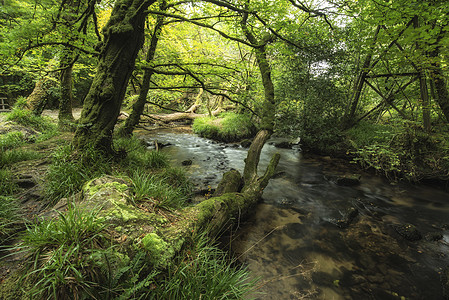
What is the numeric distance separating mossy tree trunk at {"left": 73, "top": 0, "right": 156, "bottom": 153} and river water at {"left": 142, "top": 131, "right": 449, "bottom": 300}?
336cm

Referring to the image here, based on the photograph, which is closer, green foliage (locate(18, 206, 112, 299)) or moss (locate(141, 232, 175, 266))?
green foliage (locate(18, 206, 112, 299))

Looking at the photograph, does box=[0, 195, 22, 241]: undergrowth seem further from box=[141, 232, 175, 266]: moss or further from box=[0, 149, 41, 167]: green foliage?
box=[0, 149, 41, 167]: green foliage

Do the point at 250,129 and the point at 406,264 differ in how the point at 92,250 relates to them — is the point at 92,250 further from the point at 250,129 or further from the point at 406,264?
the point at 250,129

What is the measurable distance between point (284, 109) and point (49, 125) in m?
11.2

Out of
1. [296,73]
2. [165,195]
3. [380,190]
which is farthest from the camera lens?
[296,73]

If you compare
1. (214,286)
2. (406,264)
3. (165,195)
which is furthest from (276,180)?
(214,286)

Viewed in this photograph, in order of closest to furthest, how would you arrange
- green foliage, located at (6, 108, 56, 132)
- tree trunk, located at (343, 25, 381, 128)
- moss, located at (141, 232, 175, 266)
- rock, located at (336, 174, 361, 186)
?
1. moss, located at (141, 232, 175, 266)
2. rock, located at (336, 174, 361, 186)
3. green foliage, located at (6, 108, 56, 132)
4. tree trunk, located at (343, 25, 381, 128)

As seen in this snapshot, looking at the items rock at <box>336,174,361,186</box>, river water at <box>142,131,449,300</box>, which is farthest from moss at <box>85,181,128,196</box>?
rock at <box>336,174,361,186</box>

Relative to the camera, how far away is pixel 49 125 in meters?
7.86

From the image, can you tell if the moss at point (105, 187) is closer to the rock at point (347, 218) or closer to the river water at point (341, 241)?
the river water at point (341, 241)

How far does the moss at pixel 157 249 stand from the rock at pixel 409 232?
17.8 ft

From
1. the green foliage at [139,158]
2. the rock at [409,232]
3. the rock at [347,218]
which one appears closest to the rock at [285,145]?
the rock at [347,218]

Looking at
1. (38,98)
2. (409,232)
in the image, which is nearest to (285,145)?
(409,232)

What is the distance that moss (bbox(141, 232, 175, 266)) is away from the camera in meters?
1.74
